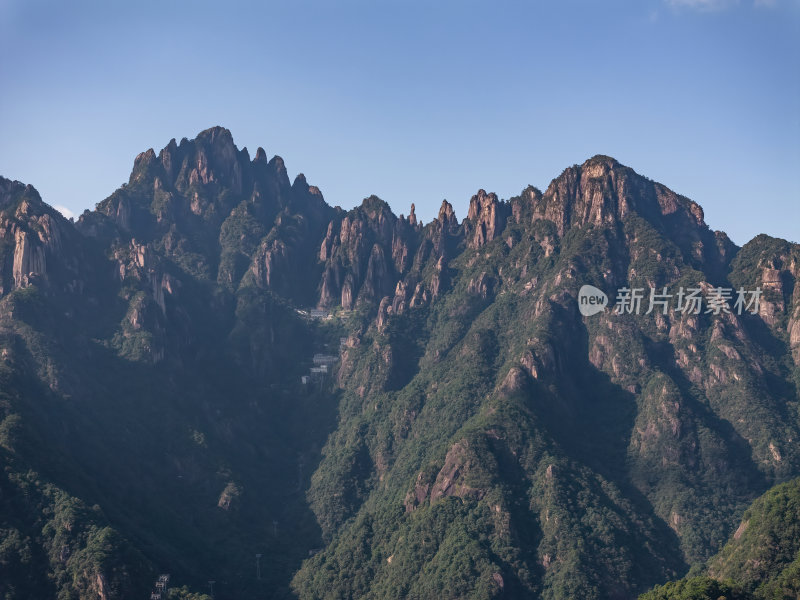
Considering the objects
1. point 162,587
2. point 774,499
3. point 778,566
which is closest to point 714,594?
point 778,566

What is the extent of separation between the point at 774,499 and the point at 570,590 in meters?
43.4

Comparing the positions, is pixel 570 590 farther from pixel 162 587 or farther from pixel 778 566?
pixel 162 587

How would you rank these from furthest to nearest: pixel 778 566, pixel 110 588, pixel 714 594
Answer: pixel 110 588 → pixel 778 566 → pixel 714 594

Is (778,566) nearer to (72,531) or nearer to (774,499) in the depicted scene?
(774,499)

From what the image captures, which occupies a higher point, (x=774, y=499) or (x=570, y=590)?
(x=774, y=499)

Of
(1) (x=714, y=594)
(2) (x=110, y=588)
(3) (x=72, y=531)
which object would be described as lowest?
(1) (x=714, y=594)

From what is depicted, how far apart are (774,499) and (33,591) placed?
469ft

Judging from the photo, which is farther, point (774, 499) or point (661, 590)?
point (774, 499)

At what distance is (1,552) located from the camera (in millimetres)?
190000

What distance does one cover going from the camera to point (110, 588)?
189 metres

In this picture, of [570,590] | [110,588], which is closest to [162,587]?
[110,588]

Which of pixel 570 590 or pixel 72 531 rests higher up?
pixel 72 531

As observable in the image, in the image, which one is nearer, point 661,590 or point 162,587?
point 661,590

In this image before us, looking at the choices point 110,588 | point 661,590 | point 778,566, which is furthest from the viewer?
point 110,588
